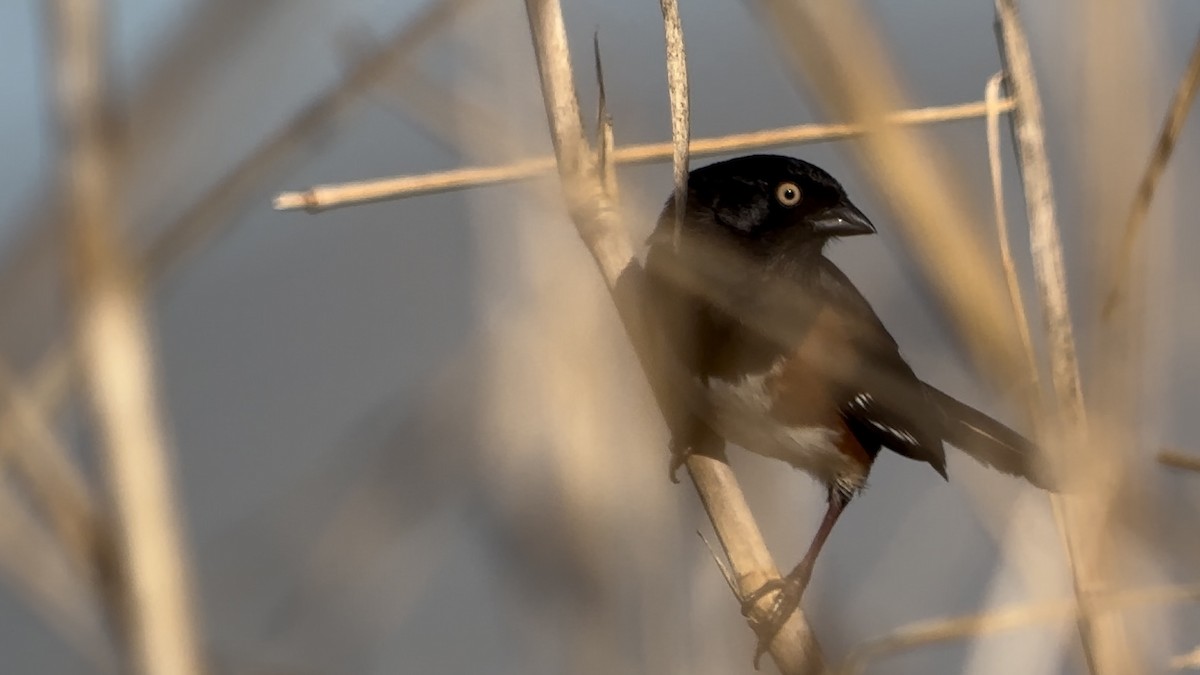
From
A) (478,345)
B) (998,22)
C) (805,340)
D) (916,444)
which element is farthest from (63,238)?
(916,444)

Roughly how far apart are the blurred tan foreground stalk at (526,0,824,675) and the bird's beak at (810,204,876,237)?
1.08m

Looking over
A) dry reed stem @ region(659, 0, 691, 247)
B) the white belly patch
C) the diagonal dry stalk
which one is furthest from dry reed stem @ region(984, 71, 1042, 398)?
the white belly patch

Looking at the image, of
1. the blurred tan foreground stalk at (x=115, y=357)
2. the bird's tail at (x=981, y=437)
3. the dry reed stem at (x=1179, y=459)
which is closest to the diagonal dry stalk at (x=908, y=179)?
the dry reed stem at (x=1179, y=459)

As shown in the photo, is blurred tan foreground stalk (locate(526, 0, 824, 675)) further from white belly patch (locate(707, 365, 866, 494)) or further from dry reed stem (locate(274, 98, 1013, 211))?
white belly patch (locate(707, 365, 866, 494))

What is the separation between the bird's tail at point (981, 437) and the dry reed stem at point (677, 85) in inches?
38.7

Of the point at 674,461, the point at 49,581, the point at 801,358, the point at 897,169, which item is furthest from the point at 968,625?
the point at 801,358

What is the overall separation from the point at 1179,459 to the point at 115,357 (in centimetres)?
91

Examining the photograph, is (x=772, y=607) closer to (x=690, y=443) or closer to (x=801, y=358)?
(x=690, y=443)

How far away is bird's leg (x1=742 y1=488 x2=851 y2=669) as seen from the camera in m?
1.46

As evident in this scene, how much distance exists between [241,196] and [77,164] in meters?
0.18

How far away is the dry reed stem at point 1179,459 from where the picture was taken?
122 cm

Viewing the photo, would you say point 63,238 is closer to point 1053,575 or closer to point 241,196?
point 241,196

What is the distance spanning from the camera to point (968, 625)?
128cm

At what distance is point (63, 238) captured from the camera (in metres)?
0.84
